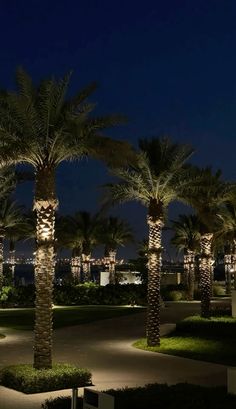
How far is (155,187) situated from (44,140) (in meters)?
7.92

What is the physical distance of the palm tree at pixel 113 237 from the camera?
63.4 metres

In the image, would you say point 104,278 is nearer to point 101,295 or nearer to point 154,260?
point 101,295

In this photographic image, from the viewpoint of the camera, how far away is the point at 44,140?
1544 centimetres

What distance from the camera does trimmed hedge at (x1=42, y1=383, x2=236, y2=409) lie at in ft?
33.1

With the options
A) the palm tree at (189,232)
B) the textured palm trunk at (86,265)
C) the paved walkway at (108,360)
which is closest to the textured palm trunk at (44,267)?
the paved walkway at (108,360)

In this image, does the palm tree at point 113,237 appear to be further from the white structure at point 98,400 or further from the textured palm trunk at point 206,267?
the white structure at point 98,400

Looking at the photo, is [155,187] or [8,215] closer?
[155,187]

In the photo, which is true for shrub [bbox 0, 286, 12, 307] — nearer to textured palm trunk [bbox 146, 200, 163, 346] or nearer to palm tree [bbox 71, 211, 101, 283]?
palm tree [bbox 71, 211, 101, 283]

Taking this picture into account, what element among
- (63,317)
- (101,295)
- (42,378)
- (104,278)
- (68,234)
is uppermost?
(68,234)

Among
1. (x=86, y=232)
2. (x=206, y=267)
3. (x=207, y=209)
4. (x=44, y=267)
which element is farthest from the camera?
(x=86, y=232)

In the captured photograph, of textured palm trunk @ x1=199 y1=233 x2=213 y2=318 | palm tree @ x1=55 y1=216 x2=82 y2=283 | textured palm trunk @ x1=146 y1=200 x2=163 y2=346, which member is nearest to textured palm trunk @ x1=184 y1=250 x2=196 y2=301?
palm tree @ x1=55 y1=216 x2=82 y2=283

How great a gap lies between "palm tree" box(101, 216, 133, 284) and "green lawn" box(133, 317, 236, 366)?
3640cm

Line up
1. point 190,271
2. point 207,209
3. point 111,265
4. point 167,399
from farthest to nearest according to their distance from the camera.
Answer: point 111,265 < point 190,271 < point 207,209 < point 167,399

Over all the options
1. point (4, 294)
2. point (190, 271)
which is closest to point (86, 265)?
point (190, 271)
